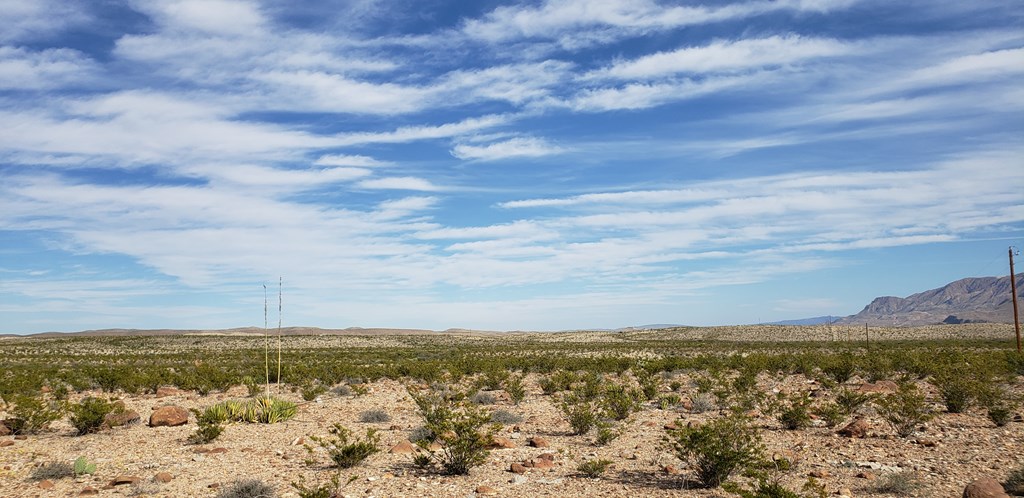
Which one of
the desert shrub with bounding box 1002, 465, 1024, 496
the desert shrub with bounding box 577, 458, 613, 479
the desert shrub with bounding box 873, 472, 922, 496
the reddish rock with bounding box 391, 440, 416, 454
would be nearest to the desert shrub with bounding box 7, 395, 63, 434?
the reddish rock with bounding box 391, 440, 416, 454

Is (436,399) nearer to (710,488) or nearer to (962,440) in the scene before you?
(710,488)

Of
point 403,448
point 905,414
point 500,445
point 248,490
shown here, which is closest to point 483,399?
→ point 500,445

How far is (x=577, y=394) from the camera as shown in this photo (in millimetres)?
19188

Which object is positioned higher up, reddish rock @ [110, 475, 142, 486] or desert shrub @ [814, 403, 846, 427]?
reddish rock @ [110, 475, 142, 486]

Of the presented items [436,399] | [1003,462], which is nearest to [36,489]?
[436,399]

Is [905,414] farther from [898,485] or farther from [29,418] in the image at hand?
[29,418]

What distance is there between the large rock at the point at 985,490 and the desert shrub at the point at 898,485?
87 centimetres

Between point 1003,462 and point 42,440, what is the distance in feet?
60.0

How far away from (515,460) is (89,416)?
9.97 m

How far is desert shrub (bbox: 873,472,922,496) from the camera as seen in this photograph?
860cm

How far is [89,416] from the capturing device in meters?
14.3

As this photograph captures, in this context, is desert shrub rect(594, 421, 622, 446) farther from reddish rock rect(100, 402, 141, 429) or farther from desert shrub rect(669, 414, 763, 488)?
reddish rock rect(100, 402, 141, 429)

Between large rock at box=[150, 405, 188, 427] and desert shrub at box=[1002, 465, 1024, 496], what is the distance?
639 inches

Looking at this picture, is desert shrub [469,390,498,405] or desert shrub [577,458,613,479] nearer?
desert shrub [577,458,613,479]
